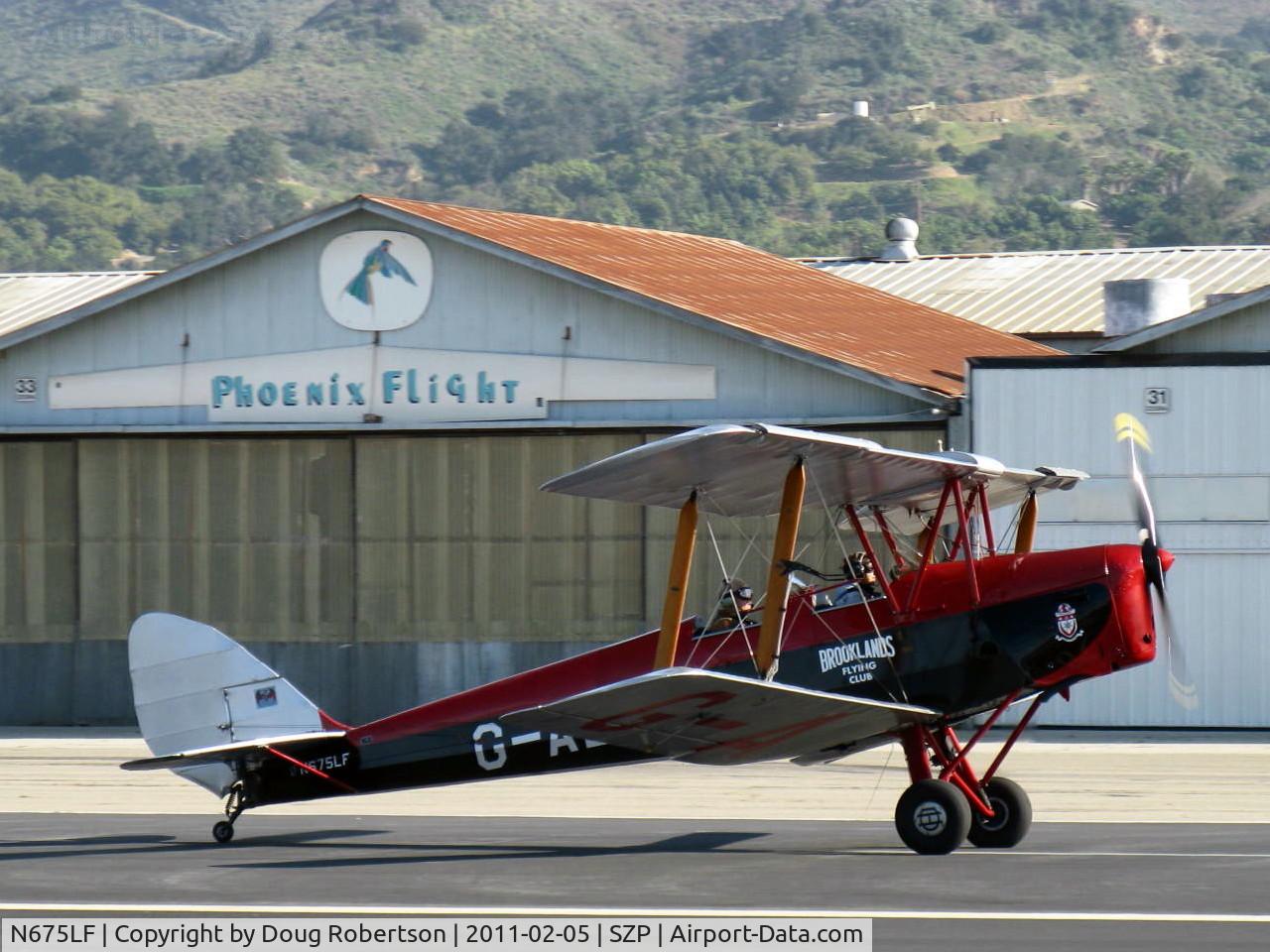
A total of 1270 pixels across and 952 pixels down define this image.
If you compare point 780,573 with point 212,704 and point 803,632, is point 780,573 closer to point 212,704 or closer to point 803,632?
point 803,632

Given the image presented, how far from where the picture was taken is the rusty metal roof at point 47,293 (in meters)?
32.6

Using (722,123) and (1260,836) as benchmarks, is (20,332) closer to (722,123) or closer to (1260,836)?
(1260,836)

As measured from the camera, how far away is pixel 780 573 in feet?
40.4

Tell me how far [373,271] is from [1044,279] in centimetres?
1425

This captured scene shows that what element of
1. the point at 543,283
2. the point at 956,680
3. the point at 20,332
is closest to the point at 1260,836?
the point at 956,680

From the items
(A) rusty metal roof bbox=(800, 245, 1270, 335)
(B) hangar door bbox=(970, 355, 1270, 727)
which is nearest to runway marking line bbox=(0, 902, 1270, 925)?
(B) hangar door bbox=(970, 355, 1270, 727)

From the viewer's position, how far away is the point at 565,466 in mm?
23422

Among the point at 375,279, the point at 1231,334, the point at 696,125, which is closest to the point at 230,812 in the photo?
the point at 375,279

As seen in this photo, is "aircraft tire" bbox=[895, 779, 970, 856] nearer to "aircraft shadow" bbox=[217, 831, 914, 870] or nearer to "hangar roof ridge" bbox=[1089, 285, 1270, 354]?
"aircraft shadow" bbox=[217, 831, 914, 870]

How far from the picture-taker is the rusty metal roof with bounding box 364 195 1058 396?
23.0 meters

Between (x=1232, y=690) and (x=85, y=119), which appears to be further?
(x=85, y=119)

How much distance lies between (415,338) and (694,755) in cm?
1177

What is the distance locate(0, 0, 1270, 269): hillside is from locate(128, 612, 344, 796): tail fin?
90.8 m

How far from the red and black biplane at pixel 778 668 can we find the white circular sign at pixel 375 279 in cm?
995
